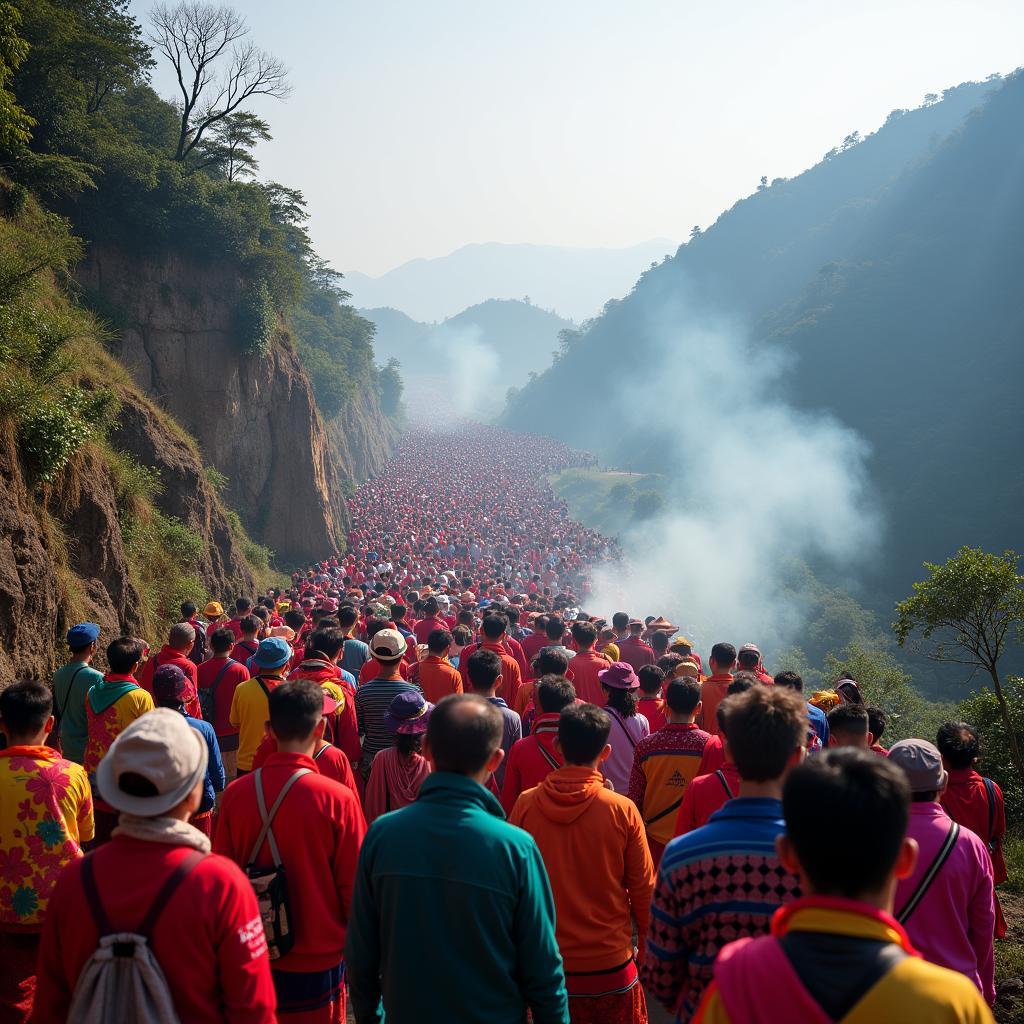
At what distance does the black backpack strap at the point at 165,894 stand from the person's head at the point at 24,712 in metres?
1.85

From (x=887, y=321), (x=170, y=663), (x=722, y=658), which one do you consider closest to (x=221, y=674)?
(x=170, y=663)

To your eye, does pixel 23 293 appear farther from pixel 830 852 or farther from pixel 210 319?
pixel 830 852

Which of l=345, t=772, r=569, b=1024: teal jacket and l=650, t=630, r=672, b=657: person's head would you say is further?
l=650, t=630, r=672, b=657: person's head

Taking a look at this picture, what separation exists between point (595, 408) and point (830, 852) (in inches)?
4399

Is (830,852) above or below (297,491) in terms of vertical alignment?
above

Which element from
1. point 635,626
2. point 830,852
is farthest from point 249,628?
point 830,852

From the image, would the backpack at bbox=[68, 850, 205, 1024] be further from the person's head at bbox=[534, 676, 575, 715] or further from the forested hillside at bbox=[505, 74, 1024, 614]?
the forested hillside at bbox=[505, 74, 1024, 614]

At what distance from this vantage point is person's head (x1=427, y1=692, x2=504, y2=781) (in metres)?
2.74

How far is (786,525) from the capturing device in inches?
1911

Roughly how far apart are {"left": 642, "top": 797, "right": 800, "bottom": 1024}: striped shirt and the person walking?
0.37 m

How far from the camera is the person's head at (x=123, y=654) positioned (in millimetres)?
5199

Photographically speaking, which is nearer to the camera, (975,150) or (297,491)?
(297,491)

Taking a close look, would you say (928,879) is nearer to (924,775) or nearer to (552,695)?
(924,775)

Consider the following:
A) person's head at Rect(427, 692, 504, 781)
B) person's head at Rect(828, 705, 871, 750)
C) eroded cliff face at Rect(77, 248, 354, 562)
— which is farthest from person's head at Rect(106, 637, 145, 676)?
eroded cliff face at Rect(77, 248, 354, 562)
